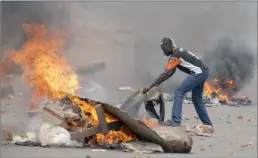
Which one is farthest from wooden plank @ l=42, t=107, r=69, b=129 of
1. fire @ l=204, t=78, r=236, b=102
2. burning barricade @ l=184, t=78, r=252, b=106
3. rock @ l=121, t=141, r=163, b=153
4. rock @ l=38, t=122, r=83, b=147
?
fire @ l=204, t=78, r=236, b=102

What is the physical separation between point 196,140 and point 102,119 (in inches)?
69.6

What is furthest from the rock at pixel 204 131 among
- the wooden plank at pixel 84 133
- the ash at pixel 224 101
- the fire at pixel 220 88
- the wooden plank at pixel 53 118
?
the fire at pixel 220 88

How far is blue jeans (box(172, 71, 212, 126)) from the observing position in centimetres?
813

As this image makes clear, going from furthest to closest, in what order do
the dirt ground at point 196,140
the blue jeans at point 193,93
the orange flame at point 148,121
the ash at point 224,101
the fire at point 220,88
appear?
the fire at point 220,88, the ash at point 224,101, the blue jeans at point 193,93, the orange flame at point 148,121, the dirt ground at point 196,140

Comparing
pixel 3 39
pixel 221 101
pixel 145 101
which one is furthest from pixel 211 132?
pixel 221 101

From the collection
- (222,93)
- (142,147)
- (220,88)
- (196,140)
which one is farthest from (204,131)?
(220,88)

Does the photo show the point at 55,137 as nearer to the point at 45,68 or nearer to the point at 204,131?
the point at 45,68

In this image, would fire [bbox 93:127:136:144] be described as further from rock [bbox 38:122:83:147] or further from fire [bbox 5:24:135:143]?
fire [bbox 5:24:135:143]

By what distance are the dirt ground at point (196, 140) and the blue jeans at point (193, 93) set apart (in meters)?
0.38

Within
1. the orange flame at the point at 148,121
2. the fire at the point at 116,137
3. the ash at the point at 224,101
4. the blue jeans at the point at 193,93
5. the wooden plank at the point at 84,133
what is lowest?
the fire at the point at 116,137

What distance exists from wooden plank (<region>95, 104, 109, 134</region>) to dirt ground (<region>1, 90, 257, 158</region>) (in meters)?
0.39

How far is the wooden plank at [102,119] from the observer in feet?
21.4

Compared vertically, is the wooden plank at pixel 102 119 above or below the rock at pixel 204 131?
above

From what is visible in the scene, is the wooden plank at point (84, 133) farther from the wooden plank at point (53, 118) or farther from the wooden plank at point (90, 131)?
the wooden plank at point (53, 118)
